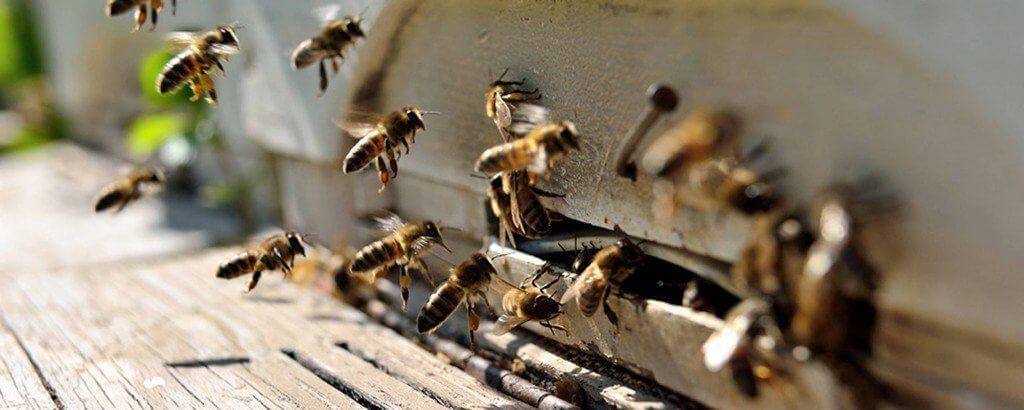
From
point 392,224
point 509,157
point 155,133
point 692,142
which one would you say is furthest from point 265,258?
point 155,133

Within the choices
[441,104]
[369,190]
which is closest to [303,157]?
[369,190]

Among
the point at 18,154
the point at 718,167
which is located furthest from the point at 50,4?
the point at 718,167

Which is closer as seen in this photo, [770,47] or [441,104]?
[770,47]

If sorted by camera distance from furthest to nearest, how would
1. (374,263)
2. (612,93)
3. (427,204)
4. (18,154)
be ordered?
(18,154) → (427,204) → (374,263) → (612,93)

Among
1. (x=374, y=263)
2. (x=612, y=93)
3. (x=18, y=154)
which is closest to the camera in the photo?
(x=612, y=93)

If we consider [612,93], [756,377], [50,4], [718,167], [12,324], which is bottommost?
[12,324]

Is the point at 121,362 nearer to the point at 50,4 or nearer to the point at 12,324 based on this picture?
the point at 12,324

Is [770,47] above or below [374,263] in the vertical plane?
above
